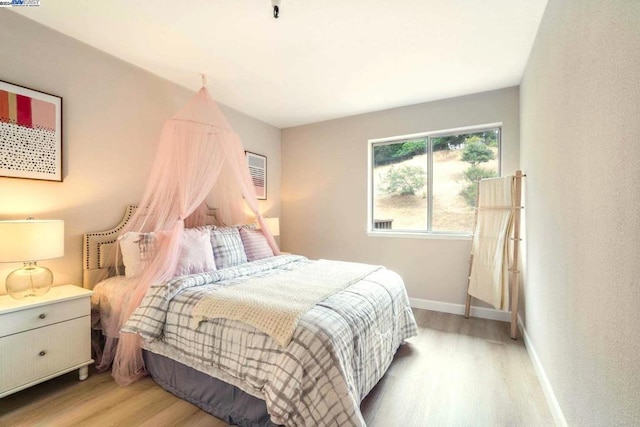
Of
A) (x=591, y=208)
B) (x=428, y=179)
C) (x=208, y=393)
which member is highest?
(x=428, y=179)

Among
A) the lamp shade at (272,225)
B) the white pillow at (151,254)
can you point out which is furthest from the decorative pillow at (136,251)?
the lamp shade at (272,225)

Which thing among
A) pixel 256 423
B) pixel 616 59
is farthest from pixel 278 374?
pixel 616 59

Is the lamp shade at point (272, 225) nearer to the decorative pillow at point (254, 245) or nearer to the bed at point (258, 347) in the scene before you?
the decorative pillow at point (254, 245)

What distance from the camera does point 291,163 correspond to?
462cm

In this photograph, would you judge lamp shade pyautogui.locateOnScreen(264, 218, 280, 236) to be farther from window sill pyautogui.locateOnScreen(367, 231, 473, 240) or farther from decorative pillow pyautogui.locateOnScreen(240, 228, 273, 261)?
window sill pyautogui.locateOnScreen(367, 231, 473, 240)

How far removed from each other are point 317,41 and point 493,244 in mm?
2614

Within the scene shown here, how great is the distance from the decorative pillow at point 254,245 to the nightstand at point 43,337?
1.33 metres

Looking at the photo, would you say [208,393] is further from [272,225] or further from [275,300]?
[272,225]

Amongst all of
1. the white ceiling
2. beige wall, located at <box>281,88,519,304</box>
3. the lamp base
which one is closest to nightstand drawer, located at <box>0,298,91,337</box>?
the lamp base

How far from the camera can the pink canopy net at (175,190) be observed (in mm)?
2105

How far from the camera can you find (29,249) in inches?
71.2

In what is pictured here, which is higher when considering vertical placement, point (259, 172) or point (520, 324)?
point (259, 172)

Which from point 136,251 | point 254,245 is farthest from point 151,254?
point 254,245

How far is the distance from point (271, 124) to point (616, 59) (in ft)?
13.2
